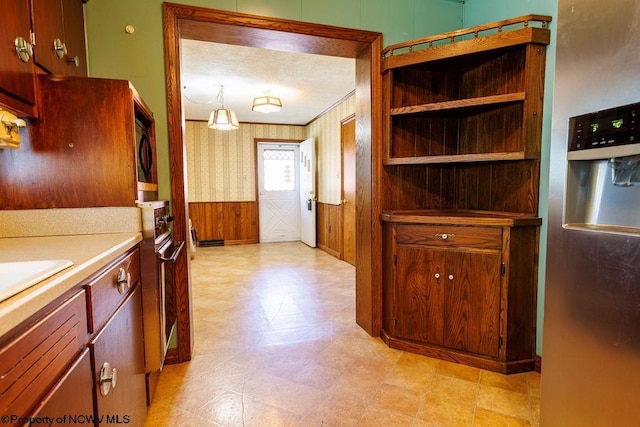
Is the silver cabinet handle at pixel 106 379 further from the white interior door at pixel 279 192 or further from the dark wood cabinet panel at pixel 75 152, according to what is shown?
the white interior door at pixel 279 192

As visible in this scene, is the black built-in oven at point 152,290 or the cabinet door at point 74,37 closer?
the black built-in oven at point 152,290

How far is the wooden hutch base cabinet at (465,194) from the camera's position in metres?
1.85

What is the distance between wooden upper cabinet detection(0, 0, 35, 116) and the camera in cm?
111

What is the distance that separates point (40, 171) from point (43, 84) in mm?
359

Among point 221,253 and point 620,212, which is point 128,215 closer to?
point 620,212

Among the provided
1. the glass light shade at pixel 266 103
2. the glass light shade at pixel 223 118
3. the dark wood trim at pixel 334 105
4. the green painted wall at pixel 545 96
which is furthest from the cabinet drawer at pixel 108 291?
the dark wood trim at pixel 334 105

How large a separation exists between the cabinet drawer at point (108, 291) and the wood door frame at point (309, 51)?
0.74 metres

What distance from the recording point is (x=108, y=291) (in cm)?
104

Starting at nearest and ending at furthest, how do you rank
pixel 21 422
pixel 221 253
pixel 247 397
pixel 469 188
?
1. pixel 21 422
2. pixel 247 397
3. pixel 469 188
4. pixel 221 253

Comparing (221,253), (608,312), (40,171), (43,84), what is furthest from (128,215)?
(221,253)

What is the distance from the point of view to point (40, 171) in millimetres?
1395

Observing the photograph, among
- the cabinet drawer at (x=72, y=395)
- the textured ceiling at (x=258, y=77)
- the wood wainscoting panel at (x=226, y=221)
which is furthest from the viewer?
the wood wainscoting panel at (x=226, y=221)

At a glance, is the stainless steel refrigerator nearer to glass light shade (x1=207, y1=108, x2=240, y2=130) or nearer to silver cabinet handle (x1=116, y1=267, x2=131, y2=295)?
silver cabinet handle (x1=116, y1=267, x2=131, y2=295)

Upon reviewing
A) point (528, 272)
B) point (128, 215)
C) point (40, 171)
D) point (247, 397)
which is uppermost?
point (40, 171)
